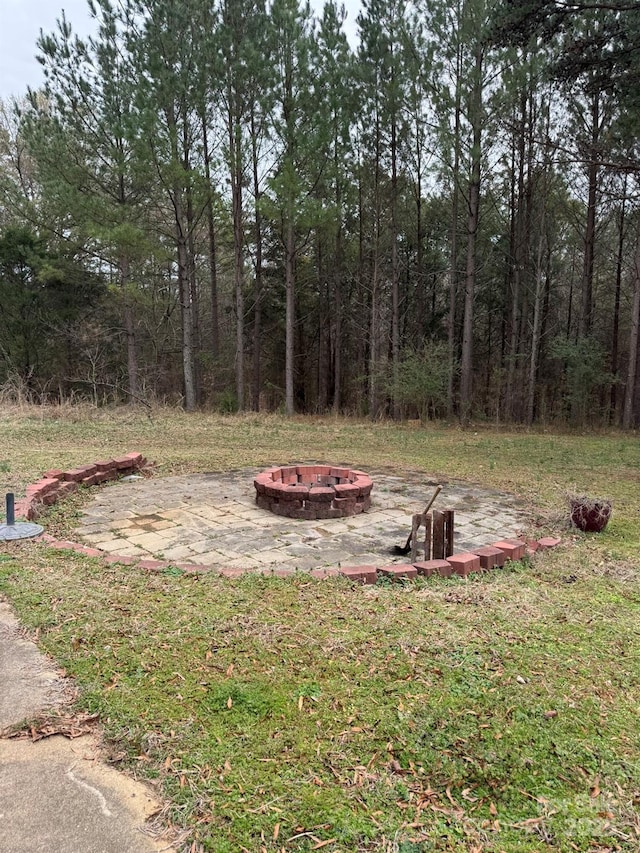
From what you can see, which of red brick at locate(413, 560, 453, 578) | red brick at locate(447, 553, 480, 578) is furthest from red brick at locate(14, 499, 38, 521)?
red brick at locate(447, 553, 480, 578)

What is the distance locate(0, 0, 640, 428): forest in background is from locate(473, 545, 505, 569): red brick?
7.98m

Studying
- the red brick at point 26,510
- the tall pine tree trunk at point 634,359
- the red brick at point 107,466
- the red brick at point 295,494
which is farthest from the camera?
the tall pine tree trunk at point 634,359

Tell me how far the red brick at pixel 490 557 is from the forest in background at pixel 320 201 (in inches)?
314

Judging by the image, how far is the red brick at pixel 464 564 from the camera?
328cm

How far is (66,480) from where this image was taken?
5.30 metres

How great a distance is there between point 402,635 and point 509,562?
147cm

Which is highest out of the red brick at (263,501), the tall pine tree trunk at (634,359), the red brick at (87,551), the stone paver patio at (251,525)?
the tall pine tree trunk at (634,359)

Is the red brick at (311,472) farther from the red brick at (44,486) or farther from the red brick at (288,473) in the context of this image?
the red brick at (44,486)

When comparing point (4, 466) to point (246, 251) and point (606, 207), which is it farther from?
point (606, 207)

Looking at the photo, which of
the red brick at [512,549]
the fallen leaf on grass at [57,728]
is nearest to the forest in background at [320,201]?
the red brick at [512,549]

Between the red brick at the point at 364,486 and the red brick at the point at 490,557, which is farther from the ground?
the red brick at the point at 364,486

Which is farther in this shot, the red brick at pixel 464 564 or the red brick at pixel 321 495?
the red brick at pixel 321 495

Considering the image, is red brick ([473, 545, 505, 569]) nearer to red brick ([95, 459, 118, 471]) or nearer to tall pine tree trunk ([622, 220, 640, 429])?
red brick ([95, 459, 118, 471])

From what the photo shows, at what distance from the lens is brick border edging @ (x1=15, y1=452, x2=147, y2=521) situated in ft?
14.2
